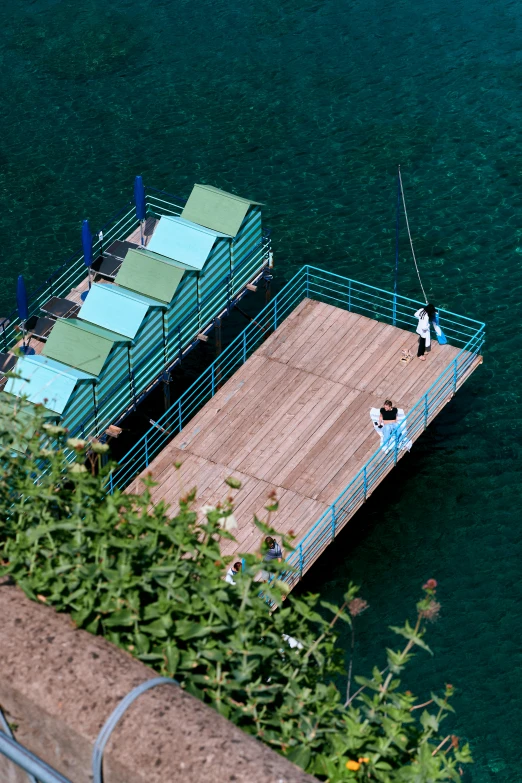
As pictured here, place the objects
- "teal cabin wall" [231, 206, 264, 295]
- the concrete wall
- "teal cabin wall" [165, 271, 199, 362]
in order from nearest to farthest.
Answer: the concrete wall
"teal cabin wall" [165, 271, 199, 362]
"teal cabin wall" [231, 206, 264, 295]

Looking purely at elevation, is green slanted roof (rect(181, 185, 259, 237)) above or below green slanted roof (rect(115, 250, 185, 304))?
above

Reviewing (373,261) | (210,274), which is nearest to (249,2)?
(373,261)

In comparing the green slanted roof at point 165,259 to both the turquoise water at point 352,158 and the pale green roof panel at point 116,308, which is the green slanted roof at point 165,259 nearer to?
the pale green roof panel at point 116,308

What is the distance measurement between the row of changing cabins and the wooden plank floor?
1.32 meters

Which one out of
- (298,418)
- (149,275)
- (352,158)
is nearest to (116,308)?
(149,275)

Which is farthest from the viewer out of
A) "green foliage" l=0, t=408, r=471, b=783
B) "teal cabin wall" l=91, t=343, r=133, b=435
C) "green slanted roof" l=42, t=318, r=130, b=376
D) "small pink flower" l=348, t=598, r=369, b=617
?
"teal cabin wall" l=91, t=343, r=133, b=435

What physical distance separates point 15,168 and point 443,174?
11.1m

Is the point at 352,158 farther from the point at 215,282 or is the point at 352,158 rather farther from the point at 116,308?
the point at 116,308

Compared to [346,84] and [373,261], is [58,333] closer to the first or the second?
[373,261]

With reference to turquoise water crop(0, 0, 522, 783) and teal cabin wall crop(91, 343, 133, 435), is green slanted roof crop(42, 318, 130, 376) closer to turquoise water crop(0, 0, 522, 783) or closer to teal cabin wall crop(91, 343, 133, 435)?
teal cabin wall crop(91, 343, 133, 435)

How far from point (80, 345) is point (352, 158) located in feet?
41.9

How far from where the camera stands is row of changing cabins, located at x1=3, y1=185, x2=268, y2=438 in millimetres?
24094

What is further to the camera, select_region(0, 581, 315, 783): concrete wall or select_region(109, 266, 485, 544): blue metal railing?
select_region(109, 266, 485, 544): blue metal railing

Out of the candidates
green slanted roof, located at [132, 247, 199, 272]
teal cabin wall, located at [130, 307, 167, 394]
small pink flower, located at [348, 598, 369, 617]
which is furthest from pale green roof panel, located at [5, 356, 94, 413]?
small pink flower, located at [348, 598, 369, 617]
